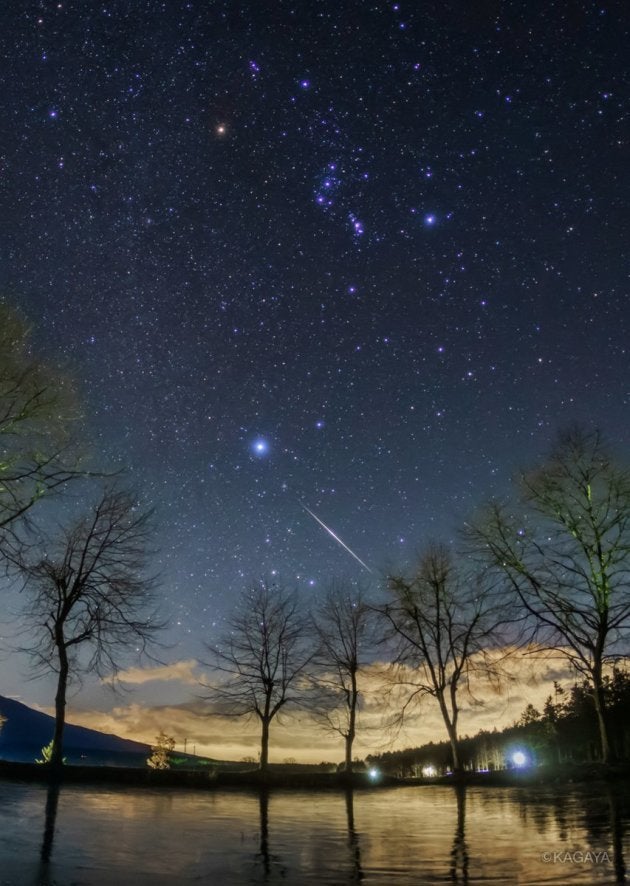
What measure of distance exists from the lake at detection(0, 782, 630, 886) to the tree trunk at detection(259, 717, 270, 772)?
16.9m

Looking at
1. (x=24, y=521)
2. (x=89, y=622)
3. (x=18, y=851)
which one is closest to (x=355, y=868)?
(x=18, y=851)

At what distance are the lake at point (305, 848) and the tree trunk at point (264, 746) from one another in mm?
16912

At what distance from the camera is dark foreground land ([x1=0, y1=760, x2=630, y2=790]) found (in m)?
14.9

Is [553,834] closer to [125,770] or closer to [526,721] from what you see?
[125,770]

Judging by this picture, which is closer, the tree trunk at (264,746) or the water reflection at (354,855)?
the water reflection at (354,855)

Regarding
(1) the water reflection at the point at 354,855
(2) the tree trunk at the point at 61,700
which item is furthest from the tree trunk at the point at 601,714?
(2) the tree trunk at the point at 61,700

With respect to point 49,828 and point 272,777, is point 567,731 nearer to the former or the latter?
point 272,777

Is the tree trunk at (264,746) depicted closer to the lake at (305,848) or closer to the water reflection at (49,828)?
the water reflection at (49,828)

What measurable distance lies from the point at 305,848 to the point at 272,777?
60.6 feet

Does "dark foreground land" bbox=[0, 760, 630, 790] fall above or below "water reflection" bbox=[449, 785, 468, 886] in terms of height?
below

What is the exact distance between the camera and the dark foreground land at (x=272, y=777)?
14.9 metres

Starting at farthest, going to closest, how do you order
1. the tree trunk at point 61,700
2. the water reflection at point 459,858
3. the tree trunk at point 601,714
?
the tree trunk at point 61,700 → the tree trunk at point 601,714 → the water reflection at point 459,858

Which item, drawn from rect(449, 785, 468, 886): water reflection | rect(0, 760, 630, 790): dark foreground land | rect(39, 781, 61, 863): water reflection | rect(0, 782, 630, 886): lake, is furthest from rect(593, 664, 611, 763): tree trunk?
rect(39, 781, 61, 863): water reflection

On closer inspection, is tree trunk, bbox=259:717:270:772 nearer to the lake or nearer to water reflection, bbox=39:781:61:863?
water reflection, bbox=39:781:61:863
